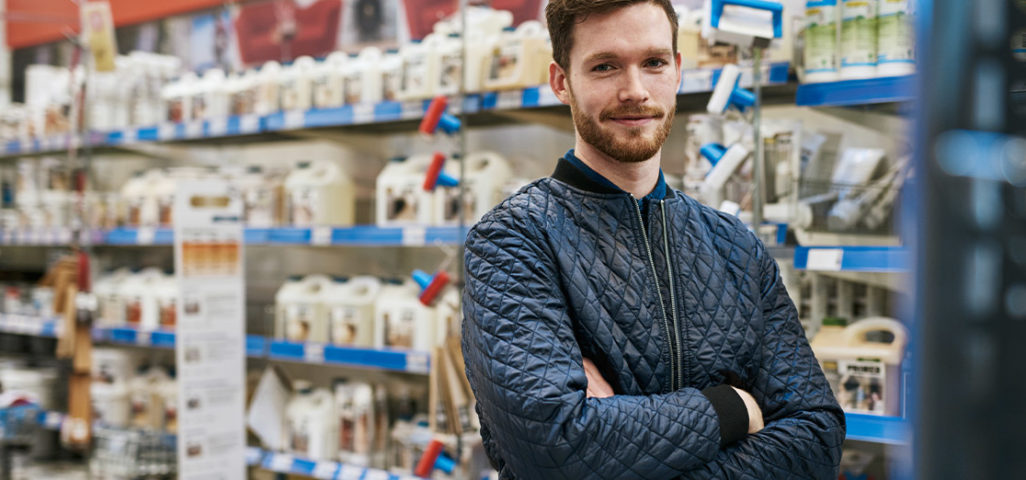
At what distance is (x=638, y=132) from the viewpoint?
1237 mm

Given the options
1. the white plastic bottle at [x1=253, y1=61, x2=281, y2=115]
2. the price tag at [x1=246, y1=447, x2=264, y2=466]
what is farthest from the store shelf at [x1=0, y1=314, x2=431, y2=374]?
the white plastic bottle at [x1=253, y1=61, x2=281, y2=115]

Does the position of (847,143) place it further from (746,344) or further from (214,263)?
(214,263)

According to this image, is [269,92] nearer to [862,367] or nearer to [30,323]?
[30,323]

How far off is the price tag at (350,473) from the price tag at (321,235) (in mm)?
862

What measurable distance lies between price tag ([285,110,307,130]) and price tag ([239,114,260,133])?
0.16 meters

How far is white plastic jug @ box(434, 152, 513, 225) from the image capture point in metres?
3.02

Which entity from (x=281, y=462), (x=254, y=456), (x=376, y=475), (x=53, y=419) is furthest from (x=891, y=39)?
(x=53, y=419)

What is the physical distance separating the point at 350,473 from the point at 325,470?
13 centimetres

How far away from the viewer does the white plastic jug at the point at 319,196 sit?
134 inches

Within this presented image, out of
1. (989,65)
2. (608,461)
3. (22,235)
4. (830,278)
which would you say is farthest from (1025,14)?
(22,235)

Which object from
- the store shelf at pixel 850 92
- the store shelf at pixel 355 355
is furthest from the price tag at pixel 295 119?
the store shelf at pixel 850 92

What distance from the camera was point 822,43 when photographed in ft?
7.10

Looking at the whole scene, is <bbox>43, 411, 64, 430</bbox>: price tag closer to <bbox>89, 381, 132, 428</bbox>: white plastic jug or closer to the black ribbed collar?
<bbox>89, 381, 132, 428</bbox>: white plastic jug

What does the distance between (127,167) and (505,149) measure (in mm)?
2569
